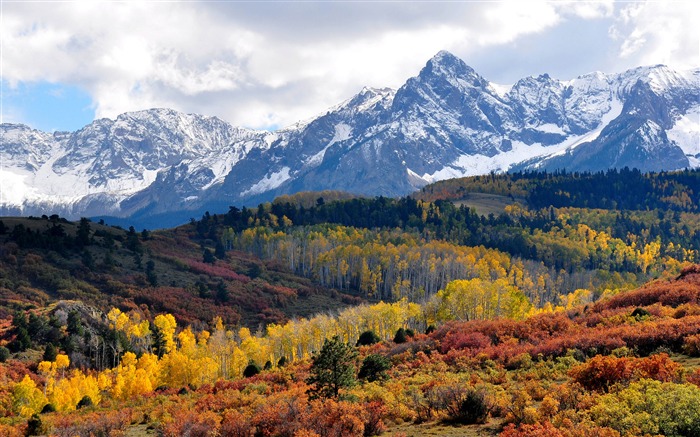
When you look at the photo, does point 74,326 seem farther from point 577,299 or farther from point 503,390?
point 577,299

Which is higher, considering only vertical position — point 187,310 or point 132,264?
point 132,264

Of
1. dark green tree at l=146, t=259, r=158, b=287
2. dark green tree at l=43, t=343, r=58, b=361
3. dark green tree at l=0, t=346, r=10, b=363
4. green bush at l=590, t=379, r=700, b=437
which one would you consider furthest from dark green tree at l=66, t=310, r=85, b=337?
green bush at l=590, t=379, r=700, b=437

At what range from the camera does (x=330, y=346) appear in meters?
36.1

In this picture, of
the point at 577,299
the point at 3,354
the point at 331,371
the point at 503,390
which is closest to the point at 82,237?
the point at 3,354

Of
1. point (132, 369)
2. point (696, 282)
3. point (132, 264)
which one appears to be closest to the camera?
point (696, 282)

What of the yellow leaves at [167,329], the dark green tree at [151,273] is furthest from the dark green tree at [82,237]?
the yellow leaves at [167,329]

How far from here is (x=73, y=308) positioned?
106875mm

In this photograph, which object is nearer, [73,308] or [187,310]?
[73,308]

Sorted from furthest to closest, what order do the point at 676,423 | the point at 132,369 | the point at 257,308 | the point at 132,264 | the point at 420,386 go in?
the point at 132,264 < the point at 257,308 < the point at 132,369 < the point at 420,386 < the point at 676,423

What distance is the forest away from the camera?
28.3 metres

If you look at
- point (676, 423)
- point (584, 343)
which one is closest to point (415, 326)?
point (584, 343)

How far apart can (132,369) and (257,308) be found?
64.6 meters

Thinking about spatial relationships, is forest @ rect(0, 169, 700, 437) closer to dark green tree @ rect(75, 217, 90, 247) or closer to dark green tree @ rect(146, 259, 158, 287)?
dark green tree @ rect(75, 217, 90, 247)

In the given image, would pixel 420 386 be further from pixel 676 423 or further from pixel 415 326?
pixel 415 326
